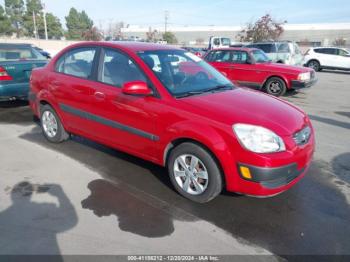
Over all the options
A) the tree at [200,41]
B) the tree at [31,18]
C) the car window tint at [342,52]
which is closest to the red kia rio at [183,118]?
the car window tint at [342,52]

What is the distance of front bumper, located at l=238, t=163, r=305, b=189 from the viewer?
2.97 m

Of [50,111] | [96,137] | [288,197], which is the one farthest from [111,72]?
[288,197]

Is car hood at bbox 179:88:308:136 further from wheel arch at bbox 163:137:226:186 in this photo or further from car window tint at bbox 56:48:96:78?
car window tint at bbox 56:48:96:78

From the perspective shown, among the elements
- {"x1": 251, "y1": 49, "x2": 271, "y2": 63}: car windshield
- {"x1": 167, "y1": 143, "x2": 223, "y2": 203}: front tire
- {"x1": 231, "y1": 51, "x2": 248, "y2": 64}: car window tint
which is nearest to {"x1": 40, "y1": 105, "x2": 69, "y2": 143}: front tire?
{"x1": 167, "y1": 143, "x2": 223, "y2": 203}: front tire

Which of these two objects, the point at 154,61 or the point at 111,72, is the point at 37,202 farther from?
the point at 154,61

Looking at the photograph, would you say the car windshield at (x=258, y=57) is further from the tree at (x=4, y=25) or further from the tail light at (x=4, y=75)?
the tree at (x=4, y=25)

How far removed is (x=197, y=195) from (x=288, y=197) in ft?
3.66

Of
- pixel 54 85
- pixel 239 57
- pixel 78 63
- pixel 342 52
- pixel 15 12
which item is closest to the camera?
pixel 78 63

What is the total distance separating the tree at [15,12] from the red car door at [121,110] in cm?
7995

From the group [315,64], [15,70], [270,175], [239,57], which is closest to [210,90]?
[270,175]

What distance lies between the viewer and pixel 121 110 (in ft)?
12.7

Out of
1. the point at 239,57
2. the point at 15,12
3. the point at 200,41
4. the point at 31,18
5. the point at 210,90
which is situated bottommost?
the point at 210,90

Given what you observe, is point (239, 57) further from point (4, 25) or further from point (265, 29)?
point (4, 25)

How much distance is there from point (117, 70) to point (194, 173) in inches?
67.0
